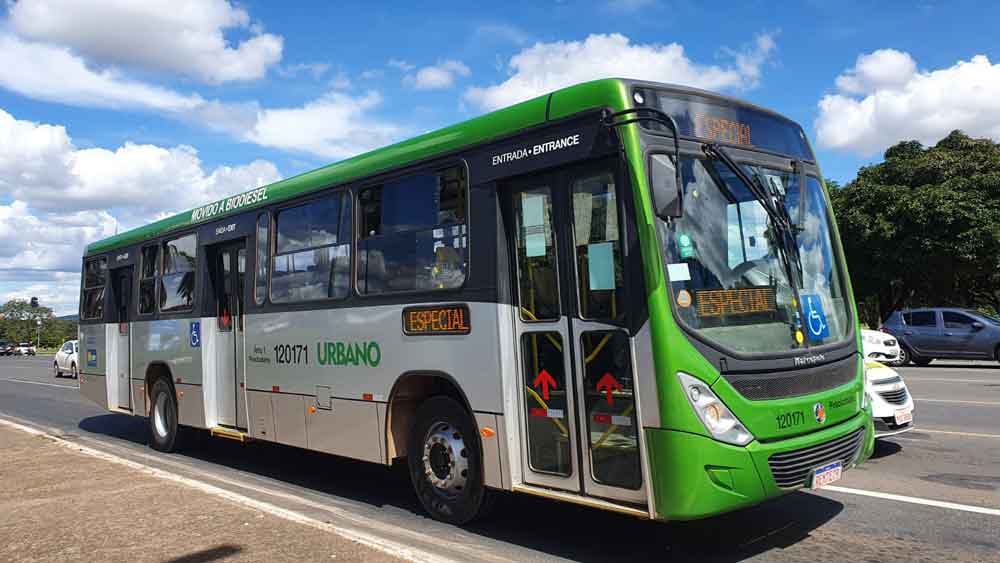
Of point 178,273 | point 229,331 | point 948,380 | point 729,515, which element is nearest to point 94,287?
point 178,273

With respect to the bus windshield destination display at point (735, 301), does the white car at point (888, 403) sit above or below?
below

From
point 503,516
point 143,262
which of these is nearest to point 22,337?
point 143,262

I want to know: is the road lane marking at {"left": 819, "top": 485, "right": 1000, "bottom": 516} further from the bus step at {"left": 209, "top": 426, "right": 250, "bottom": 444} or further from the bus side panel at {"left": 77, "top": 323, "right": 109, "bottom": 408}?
the bus side panel at {"left": 77, "top": 323, "right": 109, "bottom": 408}

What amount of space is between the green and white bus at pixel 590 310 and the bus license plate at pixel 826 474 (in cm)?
2

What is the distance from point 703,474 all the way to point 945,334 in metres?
20.7

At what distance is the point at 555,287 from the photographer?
18.8 ft

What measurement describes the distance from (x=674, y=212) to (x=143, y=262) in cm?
963

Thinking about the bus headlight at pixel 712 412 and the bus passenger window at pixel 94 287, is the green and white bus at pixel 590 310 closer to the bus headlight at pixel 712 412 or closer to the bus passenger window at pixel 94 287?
the bus headlight at pixel 712 412

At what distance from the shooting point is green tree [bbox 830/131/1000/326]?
1090 inches

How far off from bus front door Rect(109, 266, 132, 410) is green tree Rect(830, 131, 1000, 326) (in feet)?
85.9

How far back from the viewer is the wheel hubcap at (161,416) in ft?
37.9

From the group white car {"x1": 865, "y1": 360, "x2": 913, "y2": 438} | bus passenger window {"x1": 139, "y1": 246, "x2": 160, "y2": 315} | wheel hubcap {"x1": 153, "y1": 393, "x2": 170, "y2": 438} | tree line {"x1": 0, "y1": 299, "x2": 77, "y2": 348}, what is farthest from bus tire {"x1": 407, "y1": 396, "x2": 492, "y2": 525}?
tree line {"x1": 0, "y1": 299, "x2": 77, "y2": 348}

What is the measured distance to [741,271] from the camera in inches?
212

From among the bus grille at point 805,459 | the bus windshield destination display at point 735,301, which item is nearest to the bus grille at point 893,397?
the bus grille at point 805,459
